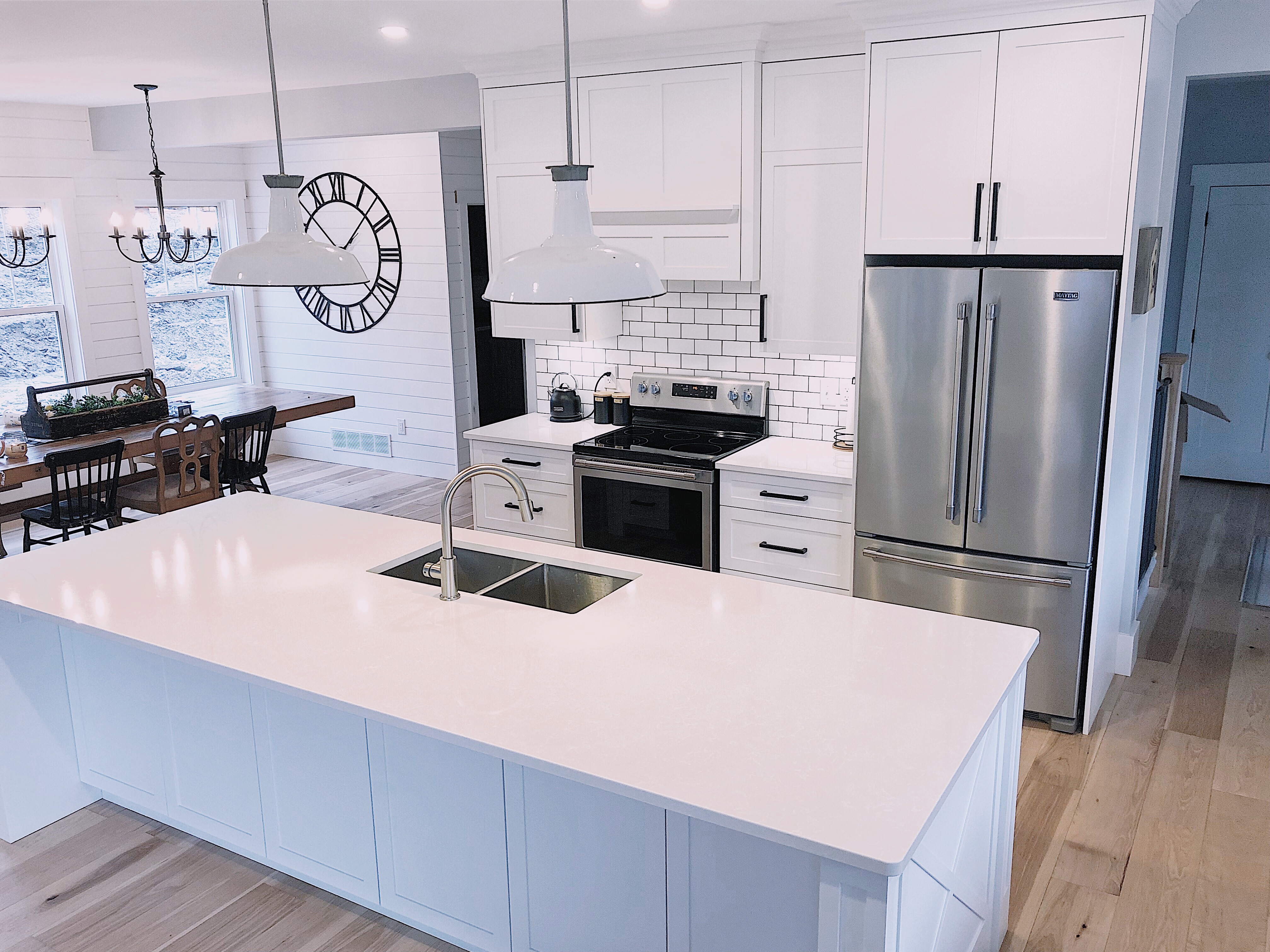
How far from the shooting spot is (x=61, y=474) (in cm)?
564

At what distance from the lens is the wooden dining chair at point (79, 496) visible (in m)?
4.84

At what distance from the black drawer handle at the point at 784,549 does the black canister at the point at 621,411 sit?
1095 mm

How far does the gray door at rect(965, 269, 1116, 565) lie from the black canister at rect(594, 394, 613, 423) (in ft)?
6.46

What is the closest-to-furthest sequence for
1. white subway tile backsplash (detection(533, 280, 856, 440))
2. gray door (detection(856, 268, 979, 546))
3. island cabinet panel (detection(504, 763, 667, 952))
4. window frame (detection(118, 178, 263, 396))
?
1. island cabinet panel (detection(504, 763, 667, 952))
2. gray door (detection(856, 268, 979, 546))
3. white subway tile backsplash (detection(533, 280, 856, 440))
4. window frame (detection(118, 178, 263, 396))

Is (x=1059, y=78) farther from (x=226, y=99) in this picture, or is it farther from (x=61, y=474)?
(x=61, y=474)

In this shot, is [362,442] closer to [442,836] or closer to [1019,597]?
[1019,597]

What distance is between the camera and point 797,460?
4410 millimetres

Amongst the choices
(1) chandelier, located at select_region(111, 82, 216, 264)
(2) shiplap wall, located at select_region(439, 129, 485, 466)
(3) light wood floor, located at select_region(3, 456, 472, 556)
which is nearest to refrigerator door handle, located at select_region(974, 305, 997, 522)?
(3) light wood floor, located at select_region(3, 456, 472, 556)

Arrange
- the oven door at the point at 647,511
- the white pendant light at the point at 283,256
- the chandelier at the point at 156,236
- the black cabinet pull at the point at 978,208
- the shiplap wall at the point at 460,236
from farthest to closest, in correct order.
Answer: the shiplap wall at the point at 460,236, the chandelier at the point at 156,236, the oven door at the point at 647,511, the black cabinet pull at the point at 978,208, the white pendant light at the point at 283,256

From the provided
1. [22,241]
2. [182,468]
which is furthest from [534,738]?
[22,241]

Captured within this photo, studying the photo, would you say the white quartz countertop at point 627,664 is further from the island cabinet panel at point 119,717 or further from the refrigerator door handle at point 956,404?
the refrigerator door handle at point 956,404

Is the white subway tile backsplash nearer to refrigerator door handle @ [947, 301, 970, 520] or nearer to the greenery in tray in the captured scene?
refrigerator door handle @ [947, 301, 970, 520]

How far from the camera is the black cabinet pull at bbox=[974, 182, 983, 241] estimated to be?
3.58 metres

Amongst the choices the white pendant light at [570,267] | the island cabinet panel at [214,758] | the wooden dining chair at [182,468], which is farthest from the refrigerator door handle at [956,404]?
the wooden dining chair at [182,468]
